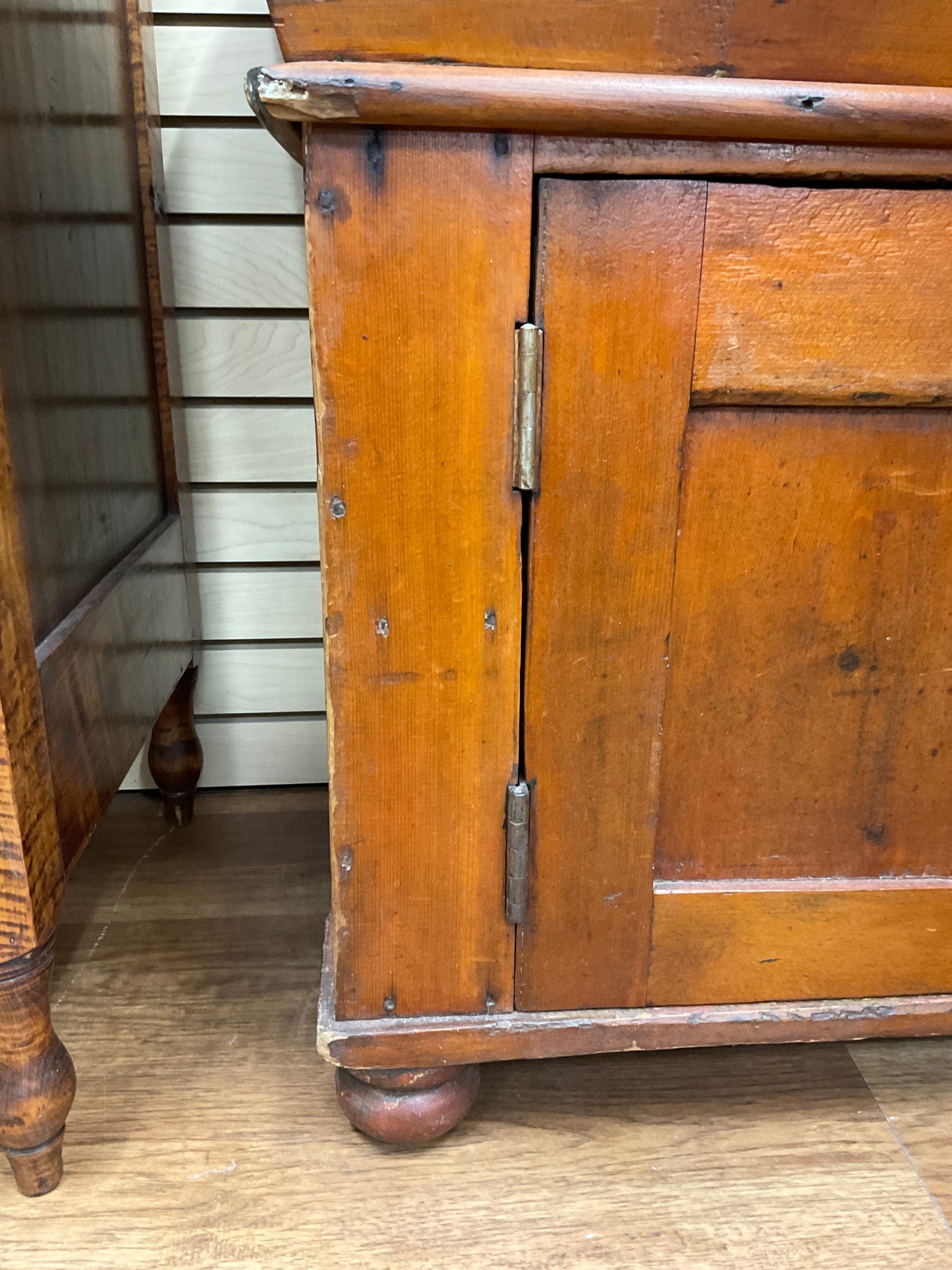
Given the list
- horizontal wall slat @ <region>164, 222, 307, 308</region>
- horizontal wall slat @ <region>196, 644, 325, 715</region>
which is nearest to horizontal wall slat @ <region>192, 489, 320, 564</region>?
horizontal wall slat @ <region>196, 644, 325, 715</region>

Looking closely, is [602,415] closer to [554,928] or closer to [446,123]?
[446,123]

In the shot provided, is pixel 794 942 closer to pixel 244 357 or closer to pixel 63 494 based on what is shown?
pixel 63 494

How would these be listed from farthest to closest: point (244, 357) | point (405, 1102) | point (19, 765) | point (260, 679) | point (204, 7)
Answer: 1. point (260, 679)
2. point (244, 357)
3. point (204, 7)
4. point (405, 1102)
5. point (19, 765)

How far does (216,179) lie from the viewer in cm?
120

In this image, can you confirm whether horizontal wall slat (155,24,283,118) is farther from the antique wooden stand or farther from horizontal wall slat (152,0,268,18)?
the antique wooden stand

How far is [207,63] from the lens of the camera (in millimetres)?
1166

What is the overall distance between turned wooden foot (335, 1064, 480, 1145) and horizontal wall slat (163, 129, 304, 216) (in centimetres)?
100

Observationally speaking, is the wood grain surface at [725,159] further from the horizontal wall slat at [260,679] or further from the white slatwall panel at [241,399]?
the horizontal wall slat at [260,679]

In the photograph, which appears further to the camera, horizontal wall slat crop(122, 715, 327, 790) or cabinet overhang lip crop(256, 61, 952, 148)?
horizontal wall slat crop(122, 715, 327, 790)

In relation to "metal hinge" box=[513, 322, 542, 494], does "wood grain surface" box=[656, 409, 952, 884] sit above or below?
below

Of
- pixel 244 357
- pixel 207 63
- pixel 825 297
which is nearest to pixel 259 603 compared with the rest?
pixel 244 357

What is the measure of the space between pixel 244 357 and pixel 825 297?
838 millimetres

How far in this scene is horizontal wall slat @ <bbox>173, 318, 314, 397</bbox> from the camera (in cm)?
125

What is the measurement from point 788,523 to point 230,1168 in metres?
0.65
